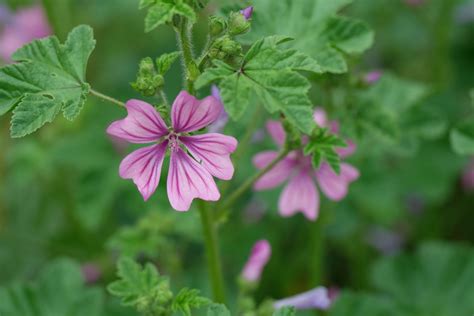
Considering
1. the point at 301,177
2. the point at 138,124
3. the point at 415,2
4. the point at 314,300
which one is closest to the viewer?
the point at 138,124

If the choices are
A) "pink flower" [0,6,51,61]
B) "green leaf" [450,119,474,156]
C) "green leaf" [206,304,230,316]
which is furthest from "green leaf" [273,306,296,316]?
"pink flower" [0,6,51,61]

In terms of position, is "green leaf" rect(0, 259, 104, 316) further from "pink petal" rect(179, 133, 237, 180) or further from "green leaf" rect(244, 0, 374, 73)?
"green leaf" rect(244, 0, 374, 73)

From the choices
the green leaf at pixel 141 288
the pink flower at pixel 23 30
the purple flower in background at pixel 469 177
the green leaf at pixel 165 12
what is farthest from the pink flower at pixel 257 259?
the pink flower at pixel 23 30

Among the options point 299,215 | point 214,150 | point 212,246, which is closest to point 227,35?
point 214,150

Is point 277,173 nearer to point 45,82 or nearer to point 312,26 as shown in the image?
point 312,26

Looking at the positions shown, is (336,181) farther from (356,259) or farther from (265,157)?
(356,259)
